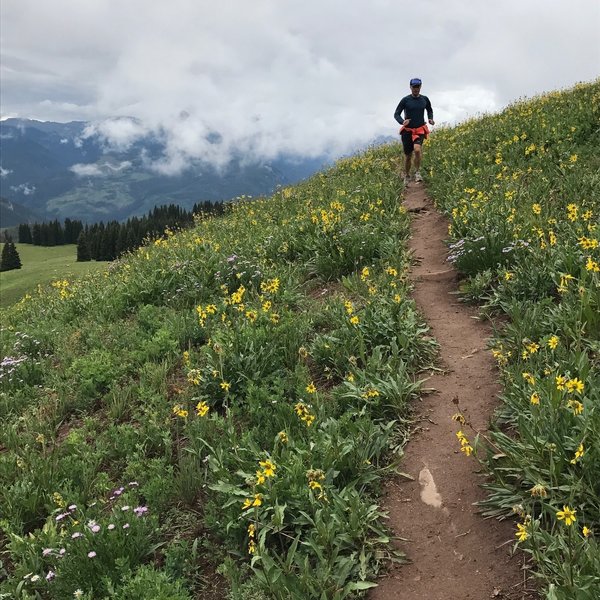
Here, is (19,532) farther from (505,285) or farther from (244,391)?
(505,285)

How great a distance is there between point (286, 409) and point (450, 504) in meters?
1.84

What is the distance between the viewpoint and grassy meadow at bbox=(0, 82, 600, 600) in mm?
3840

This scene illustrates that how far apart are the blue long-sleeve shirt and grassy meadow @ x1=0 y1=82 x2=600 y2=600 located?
4106 mm

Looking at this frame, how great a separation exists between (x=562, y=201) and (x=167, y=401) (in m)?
7.69

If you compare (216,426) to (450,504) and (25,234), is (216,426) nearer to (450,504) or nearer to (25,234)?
(450,504)

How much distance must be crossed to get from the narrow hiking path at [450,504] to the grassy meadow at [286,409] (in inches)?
6.3

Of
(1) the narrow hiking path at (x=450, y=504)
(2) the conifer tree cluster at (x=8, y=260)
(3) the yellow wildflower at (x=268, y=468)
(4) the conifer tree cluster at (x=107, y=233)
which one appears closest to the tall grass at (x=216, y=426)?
(3) the yellow wildflower at (x=268, y=468)

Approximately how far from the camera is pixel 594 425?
373 cm

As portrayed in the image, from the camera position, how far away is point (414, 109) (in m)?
14.3

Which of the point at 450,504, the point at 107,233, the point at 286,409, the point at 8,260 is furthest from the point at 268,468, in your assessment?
the point at 8,260

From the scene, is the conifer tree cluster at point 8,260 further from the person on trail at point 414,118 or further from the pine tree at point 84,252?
the person on trail at point 414,118

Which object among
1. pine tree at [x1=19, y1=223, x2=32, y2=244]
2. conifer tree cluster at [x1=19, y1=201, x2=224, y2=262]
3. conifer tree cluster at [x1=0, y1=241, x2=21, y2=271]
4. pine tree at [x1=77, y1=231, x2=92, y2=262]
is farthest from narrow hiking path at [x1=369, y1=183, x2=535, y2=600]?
pine tree at [x1=19, y1=223, x2=32, y2=244]

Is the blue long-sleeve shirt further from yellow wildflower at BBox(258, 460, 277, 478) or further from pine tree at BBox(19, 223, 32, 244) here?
pine tree at BBox(19, 223, 32, 244)

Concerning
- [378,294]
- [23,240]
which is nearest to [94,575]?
[378,294]
